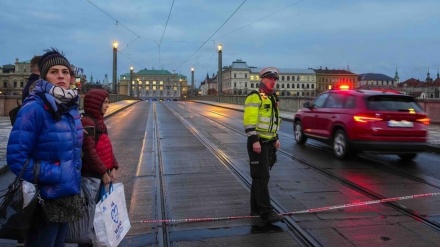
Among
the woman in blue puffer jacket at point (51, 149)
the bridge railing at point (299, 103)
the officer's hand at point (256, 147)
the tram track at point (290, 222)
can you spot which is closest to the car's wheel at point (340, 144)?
the tram track at point (290, 222)

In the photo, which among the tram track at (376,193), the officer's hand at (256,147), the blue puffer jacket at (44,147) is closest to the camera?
the blue puffer jacket at (44,147)

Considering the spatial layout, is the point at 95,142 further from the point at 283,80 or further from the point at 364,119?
the point at 283,80

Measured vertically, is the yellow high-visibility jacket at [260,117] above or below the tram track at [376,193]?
above

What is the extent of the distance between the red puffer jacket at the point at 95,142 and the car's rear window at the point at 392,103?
23.8 ft

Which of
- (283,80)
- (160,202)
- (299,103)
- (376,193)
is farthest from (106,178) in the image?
(283,80)

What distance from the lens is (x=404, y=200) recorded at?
6.26 metres

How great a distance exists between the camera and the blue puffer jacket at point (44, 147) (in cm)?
274

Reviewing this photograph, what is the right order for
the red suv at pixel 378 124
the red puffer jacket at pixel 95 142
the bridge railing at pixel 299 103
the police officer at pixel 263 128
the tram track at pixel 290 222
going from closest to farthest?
the red puffer jacket at pixel 95 142 < the tram track at pixel 290 222 < the police officer at pixel 263 128 < the red suv at pixel 378 124 < the bridge railing at pixel 299 103

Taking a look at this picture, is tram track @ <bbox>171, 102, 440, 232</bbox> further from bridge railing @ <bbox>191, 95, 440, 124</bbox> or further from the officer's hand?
bridge railing @ <bbox>191, 95, 440, 124</bbox>

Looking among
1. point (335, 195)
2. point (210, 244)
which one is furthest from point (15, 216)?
point (335, 195)

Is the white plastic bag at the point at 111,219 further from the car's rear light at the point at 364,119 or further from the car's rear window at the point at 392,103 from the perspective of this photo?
the car's rear window at the point at 392,103

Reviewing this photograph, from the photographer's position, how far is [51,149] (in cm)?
282

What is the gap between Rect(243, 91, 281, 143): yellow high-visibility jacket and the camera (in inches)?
200

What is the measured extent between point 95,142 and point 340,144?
753 cm
